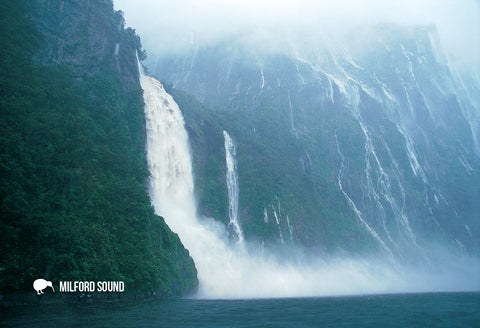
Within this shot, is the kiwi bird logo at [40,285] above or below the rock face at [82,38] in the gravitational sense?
below

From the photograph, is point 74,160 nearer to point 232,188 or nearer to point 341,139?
point 232,188

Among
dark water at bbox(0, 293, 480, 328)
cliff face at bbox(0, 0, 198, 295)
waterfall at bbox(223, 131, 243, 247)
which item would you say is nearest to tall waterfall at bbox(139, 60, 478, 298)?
waterfall at bbox(223, 131, 243, 247)

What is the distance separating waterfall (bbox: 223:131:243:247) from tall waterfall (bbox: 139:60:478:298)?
0.22 meters

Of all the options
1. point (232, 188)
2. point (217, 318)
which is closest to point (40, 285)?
point (217, 318)

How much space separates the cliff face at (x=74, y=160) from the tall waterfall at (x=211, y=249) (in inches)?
107

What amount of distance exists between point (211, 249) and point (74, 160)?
17.1m

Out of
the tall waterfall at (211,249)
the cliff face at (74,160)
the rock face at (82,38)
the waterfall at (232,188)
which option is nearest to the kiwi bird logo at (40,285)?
the cliff face at (74,160)

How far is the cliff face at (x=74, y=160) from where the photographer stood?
22.0 meters

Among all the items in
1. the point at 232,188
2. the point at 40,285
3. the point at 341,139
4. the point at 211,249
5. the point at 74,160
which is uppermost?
the point at 341,139

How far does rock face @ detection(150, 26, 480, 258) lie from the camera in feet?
174

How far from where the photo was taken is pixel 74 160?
2892 centimetres

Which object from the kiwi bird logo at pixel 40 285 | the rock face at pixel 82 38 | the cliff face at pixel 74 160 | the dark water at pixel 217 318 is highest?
the rock face at pixel 82 38

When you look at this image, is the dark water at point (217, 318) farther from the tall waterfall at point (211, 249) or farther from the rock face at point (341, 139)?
the rock face at point (341, 139)

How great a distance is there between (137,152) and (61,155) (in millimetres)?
10809
